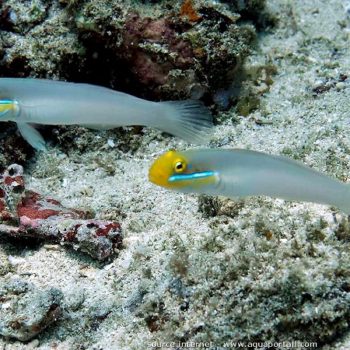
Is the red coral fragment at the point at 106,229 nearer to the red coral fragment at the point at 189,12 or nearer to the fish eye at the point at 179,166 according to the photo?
the fish eye at the point at 179,166

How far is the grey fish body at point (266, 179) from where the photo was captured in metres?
2.54

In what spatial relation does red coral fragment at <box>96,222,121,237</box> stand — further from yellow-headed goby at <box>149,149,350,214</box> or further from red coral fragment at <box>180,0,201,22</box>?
red coral fragment at <box>180,0,201,22</box>

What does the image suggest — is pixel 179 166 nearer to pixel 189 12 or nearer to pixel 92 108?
pixel 92 108

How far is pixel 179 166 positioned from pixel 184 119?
36.3 inches

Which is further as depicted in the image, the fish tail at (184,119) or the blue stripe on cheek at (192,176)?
the fish tail at (184,119)

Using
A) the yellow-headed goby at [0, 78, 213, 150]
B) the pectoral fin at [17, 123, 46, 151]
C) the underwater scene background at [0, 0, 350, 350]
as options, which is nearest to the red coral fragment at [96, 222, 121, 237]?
the underwater scene background at [0, 0, 350, 350]

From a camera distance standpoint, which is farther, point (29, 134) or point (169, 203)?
point (169, 203)

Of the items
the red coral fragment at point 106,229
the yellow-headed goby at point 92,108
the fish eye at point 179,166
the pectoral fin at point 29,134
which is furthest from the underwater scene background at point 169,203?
the fish eye at point 179,166

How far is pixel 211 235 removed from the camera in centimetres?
363

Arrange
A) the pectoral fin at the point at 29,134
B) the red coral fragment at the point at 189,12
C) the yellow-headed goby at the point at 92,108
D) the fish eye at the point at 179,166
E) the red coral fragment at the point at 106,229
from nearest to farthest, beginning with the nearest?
the fish eye at the point at 179,166
the yellow-headed goby at the point at 92,108
the pectoral fin at the point at 29,134
the red coral fragment at the point at 106,229
the red coral fragment at the point at 189,12

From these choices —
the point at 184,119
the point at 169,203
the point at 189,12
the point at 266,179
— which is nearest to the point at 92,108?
the point at 184,119

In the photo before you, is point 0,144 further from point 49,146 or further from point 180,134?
point 180,134

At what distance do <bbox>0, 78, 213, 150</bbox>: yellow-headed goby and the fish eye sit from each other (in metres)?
0.79

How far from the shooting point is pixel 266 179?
8.49 feet
